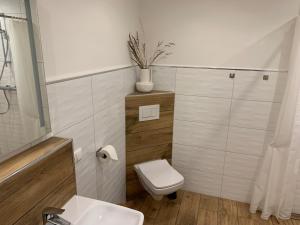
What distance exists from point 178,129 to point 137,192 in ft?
2.76

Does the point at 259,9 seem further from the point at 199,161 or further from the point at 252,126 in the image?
the point at 199,161

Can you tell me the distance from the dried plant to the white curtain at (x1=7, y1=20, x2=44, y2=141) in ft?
4.19

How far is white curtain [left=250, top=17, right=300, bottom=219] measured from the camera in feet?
6.37

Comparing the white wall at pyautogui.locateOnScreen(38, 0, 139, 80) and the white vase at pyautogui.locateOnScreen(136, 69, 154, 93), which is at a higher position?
the white wall at pyautogui.locateOnScreen(38, 0, 139, 80)

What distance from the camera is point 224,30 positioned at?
2.17 m

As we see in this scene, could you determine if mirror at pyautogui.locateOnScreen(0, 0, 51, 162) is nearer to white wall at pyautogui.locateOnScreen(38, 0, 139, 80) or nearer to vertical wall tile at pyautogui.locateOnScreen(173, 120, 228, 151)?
white wall at pyautogui.locateOnScreen(38, 0, 139, 80)

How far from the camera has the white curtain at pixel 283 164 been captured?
6.37 feet

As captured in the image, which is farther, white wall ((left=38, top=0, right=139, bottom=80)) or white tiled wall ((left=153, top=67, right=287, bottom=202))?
white tiled wall ((left=153, top=67, right=287, bottom=202))

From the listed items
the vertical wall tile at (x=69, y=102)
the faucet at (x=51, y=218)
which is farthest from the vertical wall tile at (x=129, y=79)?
the faucet at (x=51, y=218)

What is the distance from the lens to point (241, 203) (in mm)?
2527

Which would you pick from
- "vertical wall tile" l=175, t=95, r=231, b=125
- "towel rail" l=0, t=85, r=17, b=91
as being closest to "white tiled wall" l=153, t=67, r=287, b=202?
"vertical wall tile" l=175, t=95, r=231, b=125

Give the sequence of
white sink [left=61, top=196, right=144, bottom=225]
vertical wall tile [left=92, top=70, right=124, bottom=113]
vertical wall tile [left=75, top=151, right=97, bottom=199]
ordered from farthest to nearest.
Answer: vertical wall tile [left=92, top=70, right=124, bottom=113], vertical wall tile [left=75, top=151, right=97, bottom=199], white sink [left=61, top=196, right=144, bottom=225]

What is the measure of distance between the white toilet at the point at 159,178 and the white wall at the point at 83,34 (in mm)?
1071

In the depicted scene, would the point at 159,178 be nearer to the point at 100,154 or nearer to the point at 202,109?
the point at 100,154
